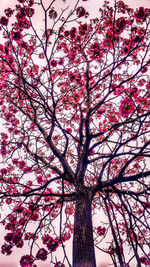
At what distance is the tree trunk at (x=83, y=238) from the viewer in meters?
2.13

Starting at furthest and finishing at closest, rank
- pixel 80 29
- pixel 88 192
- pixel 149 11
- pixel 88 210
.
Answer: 1. pixel 80 29
2. pixel 149 11
3. pixel 88 192
4. pixel 88 210

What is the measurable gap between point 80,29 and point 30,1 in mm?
1423

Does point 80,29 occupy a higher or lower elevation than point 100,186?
higher

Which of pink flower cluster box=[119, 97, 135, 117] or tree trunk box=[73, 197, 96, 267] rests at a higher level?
pink flower cluster box=[119, 97, 135, 117]

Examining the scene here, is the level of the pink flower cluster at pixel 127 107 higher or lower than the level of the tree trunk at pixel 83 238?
higher

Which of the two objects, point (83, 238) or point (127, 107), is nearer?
point (83, 238)

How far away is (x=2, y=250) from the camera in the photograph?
2986mm

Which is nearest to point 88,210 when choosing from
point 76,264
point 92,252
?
point 92,252

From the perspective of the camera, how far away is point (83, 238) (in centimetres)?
232

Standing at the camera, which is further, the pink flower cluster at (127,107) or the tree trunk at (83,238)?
the pink flower cluster at (127,107)

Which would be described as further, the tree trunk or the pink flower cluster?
the pink flower cluster

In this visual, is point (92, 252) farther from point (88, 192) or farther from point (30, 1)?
point (30, 1)

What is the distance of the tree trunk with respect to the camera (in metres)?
2.13

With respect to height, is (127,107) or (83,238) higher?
(127,107)
